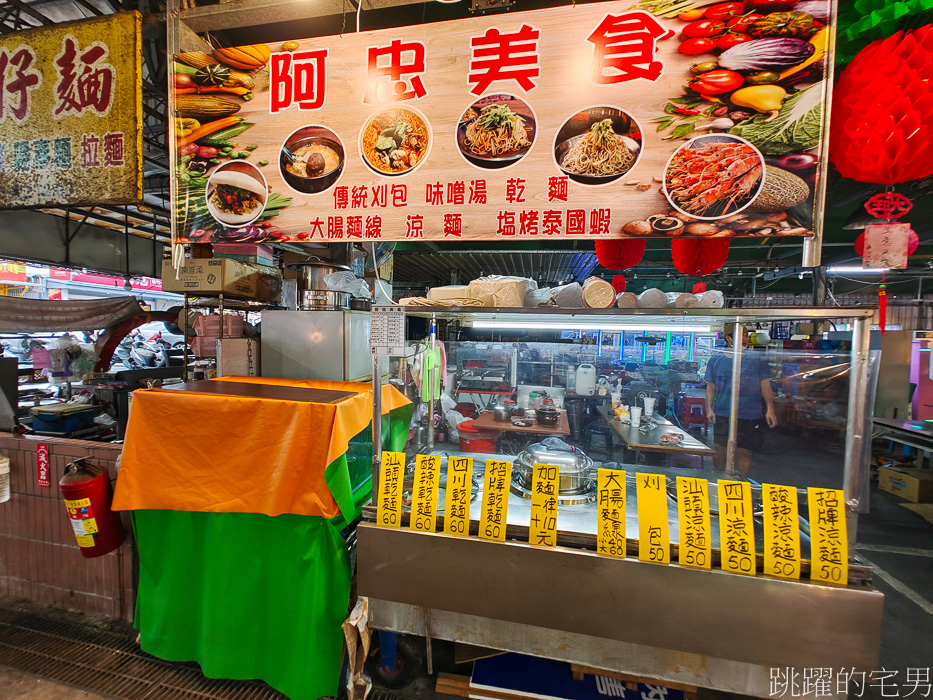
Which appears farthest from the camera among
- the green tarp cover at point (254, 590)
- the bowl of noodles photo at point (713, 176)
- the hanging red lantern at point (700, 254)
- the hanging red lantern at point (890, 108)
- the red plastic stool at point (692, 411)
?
the red plastic stool at point (692, 411)

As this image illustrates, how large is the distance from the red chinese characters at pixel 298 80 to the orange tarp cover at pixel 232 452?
162 centimetres

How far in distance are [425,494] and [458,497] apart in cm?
18

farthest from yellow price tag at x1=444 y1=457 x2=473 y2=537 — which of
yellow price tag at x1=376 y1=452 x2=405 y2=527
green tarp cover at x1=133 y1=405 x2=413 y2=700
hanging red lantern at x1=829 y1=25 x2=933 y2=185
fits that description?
hanging red lantern at x1=829 y1=25 x2=933 y2=185

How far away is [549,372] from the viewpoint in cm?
402

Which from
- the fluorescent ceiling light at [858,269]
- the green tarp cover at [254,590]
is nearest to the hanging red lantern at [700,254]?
the fluorescent ceiling light at [858,269]

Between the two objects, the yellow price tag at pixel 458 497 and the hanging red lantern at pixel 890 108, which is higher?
the hanging red lantern at pixel 890 108

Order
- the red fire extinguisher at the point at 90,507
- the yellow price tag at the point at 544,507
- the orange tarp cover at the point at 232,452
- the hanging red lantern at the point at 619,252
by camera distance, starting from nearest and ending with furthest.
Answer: the yellow price tag at the point at 544,507, the orange tarp cover at the point at 232,452, the red fire extinguisher at the point at 90,507, the hanging red lantern at the point at 619,252

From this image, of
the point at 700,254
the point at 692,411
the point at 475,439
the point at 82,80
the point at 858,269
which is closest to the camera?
the point at 82,80

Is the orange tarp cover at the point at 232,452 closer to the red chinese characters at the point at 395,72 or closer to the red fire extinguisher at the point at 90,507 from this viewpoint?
the red fire extinguisher at the point at 90,507

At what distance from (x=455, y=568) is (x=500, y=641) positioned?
0.46m

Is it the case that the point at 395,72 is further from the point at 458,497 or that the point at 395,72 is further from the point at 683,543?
the point at 683,543

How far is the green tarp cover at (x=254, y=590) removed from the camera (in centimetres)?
219

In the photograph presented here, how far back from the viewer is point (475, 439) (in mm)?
3408

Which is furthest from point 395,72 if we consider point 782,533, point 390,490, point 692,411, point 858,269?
point 858,269
